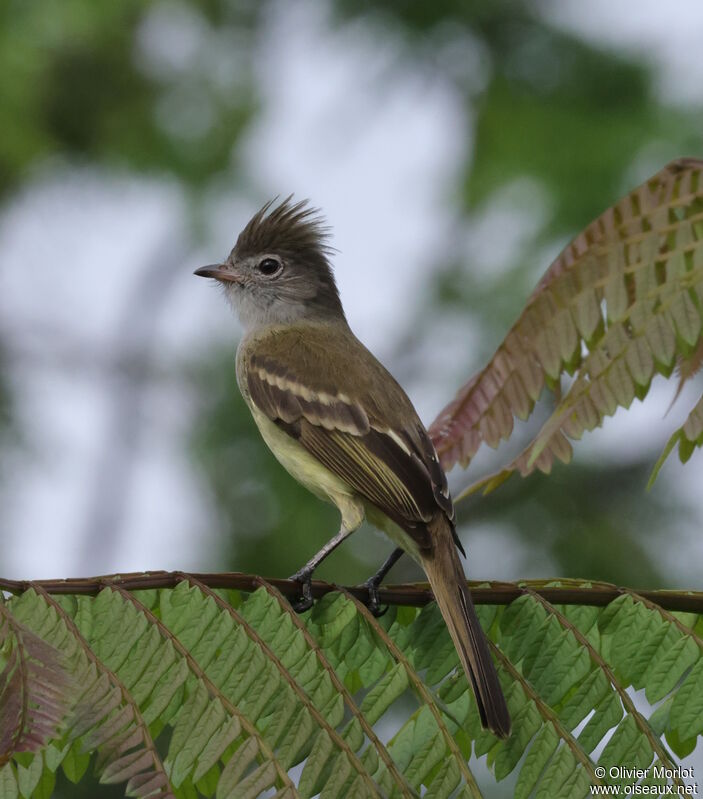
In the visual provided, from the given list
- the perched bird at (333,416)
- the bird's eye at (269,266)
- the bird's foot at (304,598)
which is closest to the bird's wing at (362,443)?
the perched bird at (333,416)

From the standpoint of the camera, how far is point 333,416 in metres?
4.95

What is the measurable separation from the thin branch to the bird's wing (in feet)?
2.12

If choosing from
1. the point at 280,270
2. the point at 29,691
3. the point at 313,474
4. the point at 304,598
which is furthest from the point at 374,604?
the point at 280,270

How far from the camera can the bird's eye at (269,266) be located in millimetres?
6315

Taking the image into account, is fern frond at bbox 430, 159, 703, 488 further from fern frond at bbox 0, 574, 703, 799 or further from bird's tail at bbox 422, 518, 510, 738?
fern frond at bbox 0, 574, 703, 799

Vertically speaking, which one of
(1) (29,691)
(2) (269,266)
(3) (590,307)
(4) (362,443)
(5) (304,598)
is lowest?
(5) (304,598)

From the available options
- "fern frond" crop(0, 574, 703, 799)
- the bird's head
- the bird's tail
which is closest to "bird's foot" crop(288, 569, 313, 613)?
"fern frond" crop(0, 574, 703, 799)

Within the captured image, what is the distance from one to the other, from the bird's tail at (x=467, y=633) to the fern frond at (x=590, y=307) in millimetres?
311

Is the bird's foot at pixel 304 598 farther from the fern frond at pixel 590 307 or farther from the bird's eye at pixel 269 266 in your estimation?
the bird's eye at pixel 269 266

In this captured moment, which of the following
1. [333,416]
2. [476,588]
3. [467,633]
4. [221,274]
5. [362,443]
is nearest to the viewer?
[467,633]

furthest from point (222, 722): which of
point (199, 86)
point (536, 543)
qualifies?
point (199, 86)

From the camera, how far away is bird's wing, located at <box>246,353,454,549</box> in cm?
446

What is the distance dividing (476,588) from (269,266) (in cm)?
301

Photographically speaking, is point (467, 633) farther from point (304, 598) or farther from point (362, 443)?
point (362, 443)
